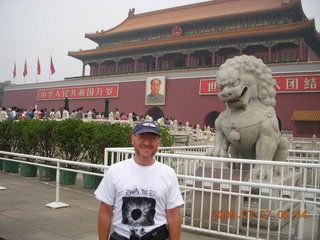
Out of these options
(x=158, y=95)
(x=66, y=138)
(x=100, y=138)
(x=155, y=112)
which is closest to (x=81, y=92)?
(x=155, y=112)

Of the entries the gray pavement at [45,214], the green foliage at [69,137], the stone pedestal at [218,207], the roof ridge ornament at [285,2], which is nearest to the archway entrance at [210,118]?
the roof ridge ornament at [285,2]

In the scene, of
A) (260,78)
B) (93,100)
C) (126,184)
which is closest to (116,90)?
(93,100)

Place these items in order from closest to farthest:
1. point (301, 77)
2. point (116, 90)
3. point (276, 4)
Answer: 1. point (301, 77)
2. point (276, 4)
3. point (116, 90)

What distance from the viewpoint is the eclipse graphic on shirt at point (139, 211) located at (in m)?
1.80

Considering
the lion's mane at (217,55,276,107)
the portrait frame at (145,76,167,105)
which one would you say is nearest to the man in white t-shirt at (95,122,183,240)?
the lion's mane at (217,55,276,107)

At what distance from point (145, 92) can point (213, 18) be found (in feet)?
23.2

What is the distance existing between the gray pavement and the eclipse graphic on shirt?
149 cm

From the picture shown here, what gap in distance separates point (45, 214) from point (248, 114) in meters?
2.94

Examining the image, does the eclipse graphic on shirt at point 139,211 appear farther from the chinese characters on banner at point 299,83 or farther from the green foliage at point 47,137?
the chinese characters on banner at point 299,83

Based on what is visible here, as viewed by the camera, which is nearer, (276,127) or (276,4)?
(276,127)

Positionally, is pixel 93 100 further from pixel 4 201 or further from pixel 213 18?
pixel 4 201

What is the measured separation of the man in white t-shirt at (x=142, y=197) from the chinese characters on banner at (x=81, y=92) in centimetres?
2308

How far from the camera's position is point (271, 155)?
425cm

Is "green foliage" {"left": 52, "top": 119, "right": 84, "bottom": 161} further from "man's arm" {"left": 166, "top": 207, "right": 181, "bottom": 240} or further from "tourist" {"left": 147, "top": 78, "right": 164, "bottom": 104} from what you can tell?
"tourist" {"left": 147, "top": 78, "right": 164, "bottom": 104}
